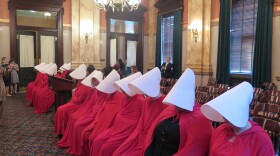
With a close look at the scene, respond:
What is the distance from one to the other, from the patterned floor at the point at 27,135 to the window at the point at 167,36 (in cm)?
633

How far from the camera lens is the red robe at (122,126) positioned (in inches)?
139

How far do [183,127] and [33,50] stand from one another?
11.1 metres

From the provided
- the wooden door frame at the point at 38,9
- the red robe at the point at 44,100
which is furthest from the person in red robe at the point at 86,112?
the wooden door frame at the point at 38,9

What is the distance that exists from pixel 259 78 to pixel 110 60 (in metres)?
7.02

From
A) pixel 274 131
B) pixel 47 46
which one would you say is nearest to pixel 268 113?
pixel 274 131

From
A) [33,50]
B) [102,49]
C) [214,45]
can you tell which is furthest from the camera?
[102,49]

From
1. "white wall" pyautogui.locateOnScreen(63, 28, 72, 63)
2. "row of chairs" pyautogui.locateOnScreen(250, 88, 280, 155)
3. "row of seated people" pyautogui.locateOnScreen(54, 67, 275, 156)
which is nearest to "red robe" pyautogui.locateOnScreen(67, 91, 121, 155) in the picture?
"row of seated people" pyautogui.locateOnScreen(54, 67, 275, 156)

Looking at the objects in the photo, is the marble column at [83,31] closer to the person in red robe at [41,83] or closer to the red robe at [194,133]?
the person in red robe at [41,83]

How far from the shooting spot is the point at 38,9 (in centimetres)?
1161

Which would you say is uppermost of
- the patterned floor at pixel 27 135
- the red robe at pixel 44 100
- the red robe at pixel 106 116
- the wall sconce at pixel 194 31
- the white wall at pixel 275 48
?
the wall sconce at pixel 194 31

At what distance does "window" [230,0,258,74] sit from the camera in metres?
8.55

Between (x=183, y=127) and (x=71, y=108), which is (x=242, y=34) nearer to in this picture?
(x=71, y=108)

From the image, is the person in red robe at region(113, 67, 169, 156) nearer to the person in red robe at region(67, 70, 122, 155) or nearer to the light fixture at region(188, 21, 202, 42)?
the person in red robe at region(67, 70, 122, 155)

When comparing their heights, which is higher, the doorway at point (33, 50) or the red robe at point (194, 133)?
the doorway at point (33, 50)
